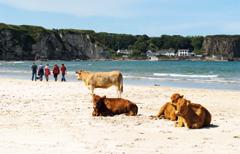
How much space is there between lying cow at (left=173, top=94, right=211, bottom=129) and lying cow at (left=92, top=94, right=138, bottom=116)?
214 centimetres

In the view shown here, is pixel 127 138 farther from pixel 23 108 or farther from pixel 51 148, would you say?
pixel 23 108

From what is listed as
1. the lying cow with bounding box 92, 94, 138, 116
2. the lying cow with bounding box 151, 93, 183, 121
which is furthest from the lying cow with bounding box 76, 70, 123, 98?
the lying cow with bounding box 151, 93, 183, 121

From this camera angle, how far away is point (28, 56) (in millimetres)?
175250

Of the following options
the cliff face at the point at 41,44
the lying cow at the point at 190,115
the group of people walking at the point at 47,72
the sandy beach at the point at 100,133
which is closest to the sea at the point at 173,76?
the group of people walking at the point at 47,72

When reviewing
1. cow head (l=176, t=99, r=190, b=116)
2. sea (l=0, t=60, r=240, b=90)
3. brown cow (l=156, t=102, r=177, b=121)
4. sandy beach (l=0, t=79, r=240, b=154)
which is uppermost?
cow head (l=176, t=99, r=190, b=116)

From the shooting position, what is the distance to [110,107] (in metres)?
14.2

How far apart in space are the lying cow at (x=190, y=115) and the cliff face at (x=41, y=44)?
523 ft

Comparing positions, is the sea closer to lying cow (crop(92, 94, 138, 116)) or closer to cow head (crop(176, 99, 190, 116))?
lying cow (crop(92, 94, 138, 116))

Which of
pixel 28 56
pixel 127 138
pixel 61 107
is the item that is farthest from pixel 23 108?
pixel 28 56

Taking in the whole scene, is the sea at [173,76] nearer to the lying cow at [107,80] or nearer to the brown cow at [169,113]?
the lying cow at [107,80]

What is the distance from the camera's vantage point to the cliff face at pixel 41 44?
170 meters

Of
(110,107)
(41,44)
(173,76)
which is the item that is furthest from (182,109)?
(41,44)

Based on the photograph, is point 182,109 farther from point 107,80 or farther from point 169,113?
point 107,80

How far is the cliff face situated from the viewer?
170 metres
